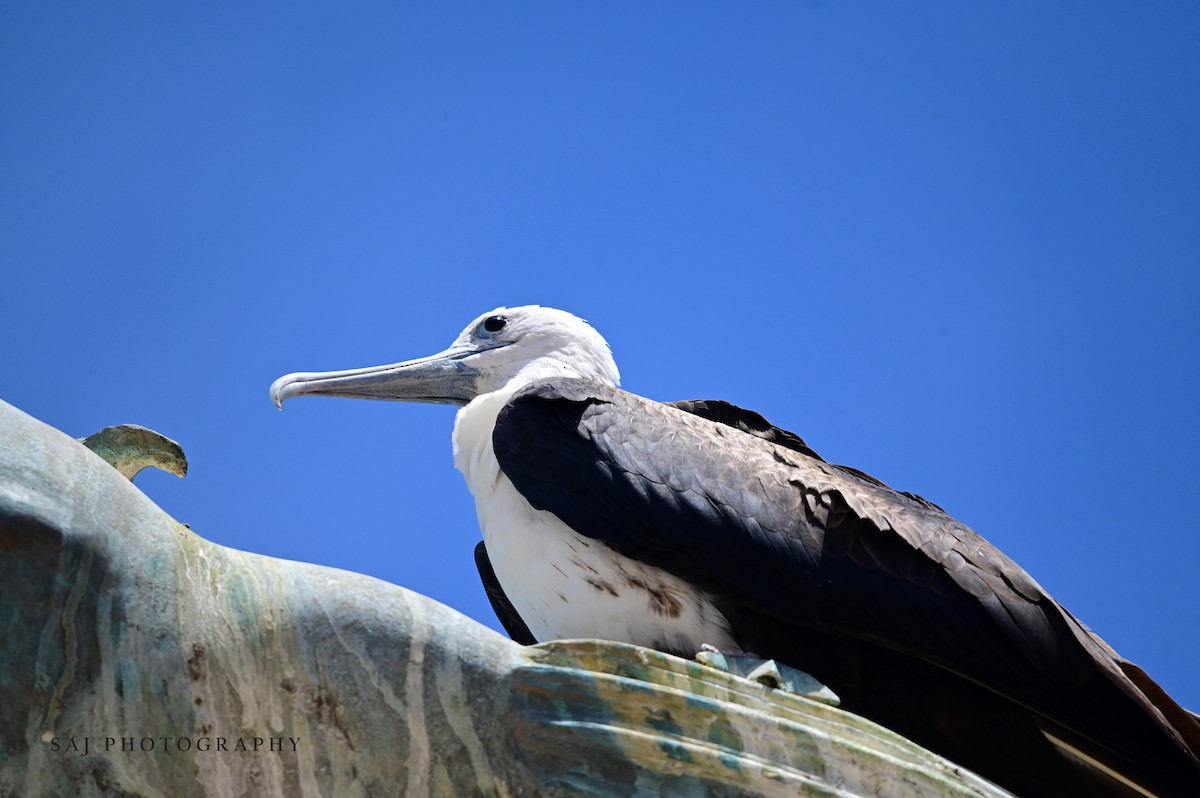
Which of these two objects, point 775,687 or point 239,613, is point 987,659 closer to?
point 775,687

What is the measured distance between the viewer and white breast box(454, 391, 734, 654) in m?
6.13

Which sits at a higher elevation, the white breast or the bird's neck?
the bird's neck

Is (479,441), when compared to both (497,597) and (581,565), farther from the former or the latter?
(581,565)

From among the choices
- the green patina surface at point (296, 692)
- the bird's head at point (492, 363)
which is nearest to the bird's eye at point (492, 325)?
the bird's head at point (492, 363)

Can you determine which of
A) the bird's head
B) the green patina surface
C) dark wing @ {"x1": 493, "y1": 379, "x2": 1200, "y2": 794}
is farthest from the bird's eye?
the green patina surface

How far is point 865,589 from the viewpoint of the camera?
586 cm

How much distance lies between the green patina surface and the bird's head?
12.1ft

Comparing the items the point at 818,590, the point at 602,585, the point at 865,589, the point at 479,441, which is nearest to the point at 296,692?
the point at 602,585

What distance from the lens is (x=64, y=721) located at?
4.02 meters

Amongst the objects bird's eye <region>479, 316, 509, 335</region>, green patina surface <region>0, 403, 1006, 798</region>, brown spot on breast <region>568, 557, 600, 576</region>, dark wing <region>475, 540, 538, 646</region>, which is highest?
bird's eye <region>479, 316, 509, 335</region>

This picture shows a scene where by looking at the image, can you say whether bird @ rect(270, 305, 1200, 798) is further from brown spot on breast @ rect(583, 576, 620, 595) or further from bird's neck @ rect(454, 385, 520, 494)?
bird's neck @ rect(454, 385, 520, 494)

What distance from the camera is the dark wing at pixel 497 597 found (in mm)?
7660

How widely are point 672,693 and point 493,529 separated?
7.94 feet

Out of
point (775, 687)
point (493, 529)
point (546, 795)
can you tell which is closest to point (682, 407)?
point (493, 529)
